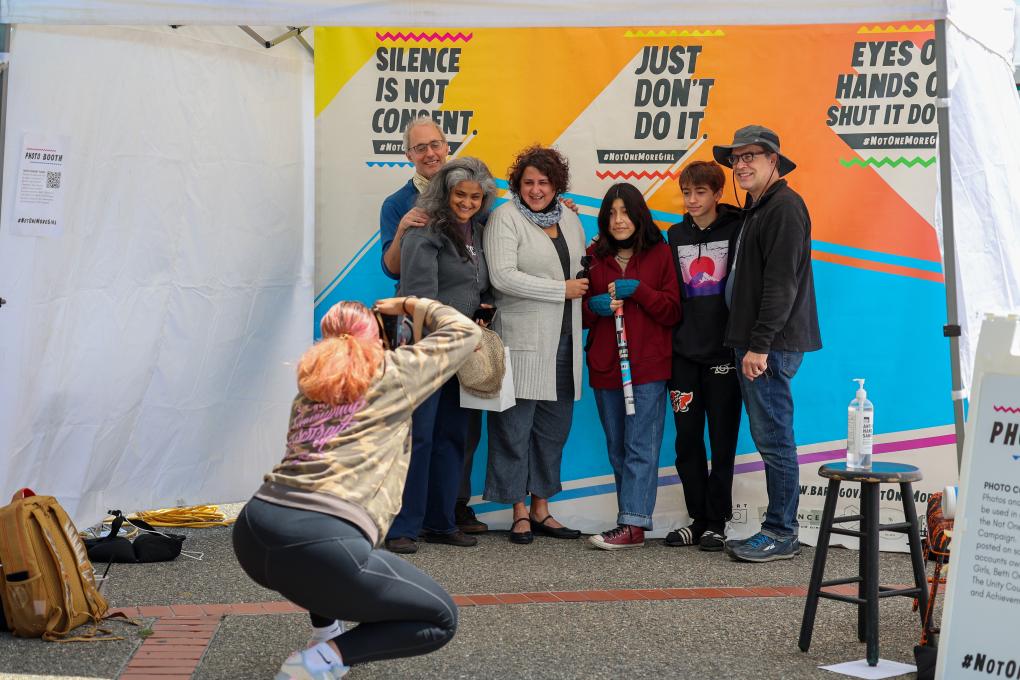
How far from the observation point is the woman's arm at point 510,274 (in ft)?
17.4

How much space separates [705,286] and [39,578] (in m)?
3.11

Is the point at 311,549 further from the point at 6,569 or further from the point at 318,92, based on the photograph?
the point at 318,92

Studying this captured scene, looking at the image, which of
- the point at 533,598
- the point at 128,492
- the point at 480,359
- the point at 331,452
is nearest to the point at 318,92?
the point at 480,359

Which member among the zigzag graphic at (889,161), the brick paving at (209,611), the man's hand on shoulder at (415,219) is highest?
the zigzag graphic at (889,161)

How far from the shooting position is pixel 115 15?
4066 mm

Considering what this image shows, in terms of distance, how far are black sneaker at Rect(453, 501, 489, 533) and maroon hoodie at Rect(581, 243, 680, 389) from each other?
0.94 metres

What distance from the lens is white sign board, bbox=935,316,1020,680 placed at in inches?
125


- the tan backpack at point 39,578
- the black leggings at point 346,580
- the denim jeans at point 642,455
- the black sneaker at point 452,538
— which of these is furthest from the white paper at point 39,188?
the denim jeans at point 642,455

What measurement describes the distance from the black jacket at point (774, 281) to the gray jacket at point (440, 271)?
3.82 feet

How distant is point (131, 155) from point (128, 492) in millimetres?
1597

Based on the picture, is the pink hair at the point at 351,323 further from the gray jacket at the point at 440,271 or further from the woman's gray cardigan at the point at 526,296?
the woman's gray cardigan at the point at 526,296

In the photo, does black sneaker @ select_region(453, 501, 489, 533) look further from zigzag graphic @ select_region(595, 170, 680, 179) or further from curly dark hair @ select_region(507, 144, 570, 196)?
zigzag graphic @ select_region(595, 170, 680, 179)

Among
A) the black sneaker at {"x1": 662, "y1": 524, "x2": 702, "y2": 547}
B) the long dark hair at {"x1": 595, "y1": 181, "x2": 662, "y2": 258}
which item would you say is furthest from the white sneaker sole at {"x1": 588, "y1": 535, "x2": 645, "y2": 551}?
A: the long dark hair at {"x1": 595, "y1": 181, "x2": 662, "y2": 258}

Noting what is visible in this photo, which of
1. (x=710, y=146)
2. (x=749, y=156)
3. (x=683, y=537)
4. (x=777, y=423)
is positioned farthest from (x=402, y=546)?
(x=710, y=146)
